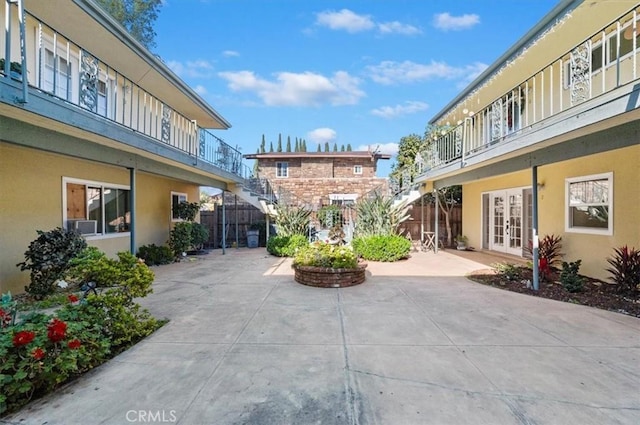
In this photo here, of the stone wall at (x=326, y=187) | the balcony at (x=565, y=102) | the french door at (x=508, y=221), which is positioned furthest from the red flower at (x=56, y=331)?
the stone wall at (x=326, y=187)

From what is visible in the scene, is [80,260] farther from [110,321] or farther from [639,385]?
[639,385]

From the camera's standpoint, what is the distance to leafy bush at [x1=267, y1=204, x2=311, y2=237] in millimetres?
13023

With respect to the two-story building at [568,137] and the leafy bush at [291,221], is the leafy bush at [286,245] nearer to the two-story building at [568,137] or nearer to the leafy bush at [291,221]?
the leafy bush at [291,221]

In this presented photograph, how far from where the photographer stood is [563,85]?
7.71m

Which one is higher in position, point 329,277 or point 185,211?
point 185,211

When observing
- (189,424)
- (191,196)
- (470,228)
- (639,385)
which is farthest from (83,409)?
(470,228)

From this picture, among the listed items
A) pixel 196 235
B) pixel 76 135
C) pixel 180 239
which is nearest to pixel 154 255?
pixel 180 239

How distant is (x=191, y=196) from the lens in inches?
590

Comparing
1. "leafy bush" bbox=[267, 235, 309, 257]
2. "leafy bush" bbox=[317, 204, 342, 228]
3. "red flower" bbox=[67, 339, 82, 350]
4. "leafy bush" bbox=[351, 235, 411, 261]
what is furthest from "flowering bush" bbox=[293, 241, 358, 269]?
"leafy bush" bbox=[317, 204, 342, 228]

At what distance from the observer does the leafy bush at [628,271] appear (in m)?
5.97

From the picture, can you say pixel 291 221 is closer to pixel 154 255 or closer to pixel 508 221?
pixel 154 255

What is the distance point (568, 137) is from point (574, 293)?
3091mm

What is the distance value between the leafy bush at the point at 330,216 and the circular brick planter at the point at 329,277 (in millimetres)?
8141

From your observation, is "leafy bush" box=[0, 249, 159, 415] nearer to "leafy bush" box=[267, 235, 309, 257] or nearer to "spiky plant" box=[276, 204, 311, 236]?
"leafy bush" box=[267, 235, 309, 257]
